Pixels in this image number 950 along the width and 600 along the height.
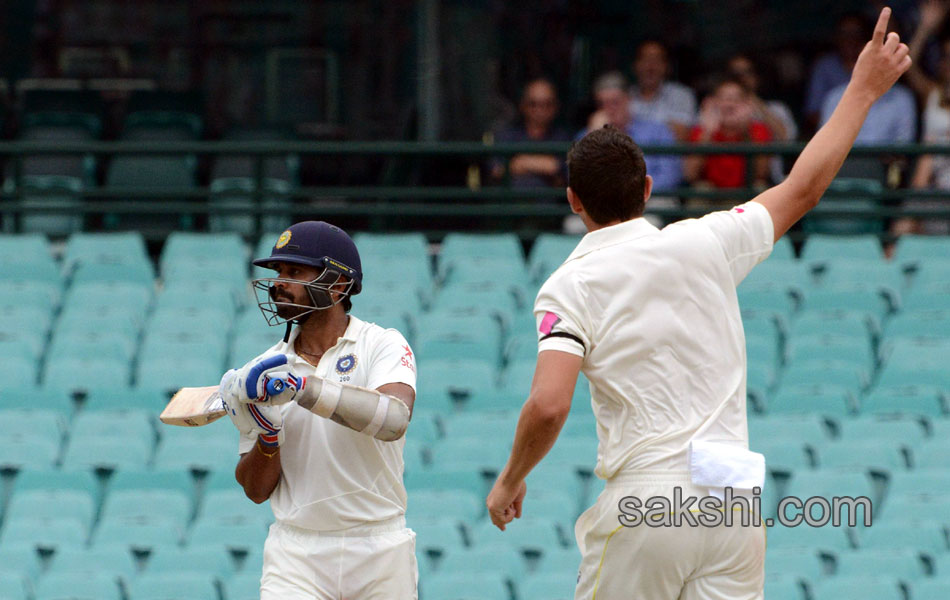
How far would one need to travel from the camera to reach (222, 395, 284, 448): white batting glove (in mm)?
4129

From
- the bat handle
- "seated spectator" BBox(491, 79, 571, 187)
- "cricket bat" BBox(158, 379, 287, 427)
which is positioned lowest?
"cricket bat" BBox(158, 379, 287, 427)

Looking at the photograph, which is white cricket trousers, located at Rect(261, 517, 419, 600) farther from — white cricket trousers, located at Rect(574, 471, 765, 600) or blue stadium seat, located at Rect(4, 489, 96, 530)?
blue stadium seat, located at Rect(4, 489, 96, 530)

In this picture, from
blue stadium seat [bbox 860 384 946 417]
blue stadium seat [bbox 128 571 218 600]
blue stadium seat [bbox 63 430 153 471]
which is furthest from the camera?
blue stadium seat [bbox 860 384 946 417]

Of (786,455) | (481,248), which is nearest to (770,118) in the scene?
(481,248)

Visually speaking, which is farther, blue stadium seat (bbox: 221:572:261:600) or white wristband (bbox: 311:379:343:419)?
blue stadium seat (bbox: 221:572:261:600)

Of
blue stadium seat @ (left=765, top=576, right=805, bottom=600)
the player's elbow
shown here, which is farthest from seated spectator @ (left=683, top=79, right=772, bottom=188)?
the player's elbow

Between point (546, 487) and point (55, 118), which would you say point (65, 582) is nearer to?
point (546, 487)

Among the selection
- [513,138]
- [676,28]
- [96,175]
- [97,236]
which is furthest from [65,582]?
[676,28]

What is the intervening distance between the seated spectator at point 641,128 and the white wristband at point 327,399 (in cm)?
639

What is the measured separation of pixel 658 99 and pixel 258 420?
7327mm

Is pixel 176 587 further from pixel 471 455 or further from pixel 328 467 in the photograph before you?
pixel 328 467

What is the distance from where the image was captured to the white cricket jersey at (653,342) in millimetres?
3740

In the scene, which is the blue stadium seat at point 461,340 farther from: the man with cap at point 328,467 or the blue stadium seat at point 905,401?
the man with cap at point 328,467

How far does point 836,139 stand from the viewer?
12.9 ft
